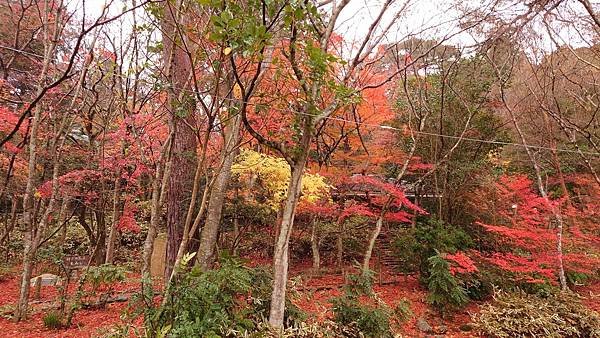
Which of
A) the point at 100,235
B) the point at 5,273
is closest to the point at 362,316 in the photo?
the point at 100,235

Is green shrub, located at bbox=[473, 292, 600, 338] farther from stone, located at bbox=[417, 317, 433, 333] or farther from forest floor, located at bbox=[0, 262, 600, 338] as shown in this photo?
stone, located at bbox=[417, 317, 433, 333]

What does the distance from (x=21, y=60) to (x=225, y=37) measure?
11.9m

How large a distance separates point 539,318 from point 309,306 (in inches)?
166

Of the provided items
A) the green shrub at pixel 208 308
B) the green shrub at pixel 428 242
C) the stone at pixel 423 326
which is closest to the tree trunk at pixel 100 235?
the green shrub at pixel 208 308

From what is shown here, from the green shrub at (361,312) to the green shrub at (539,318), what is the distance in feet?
10.2


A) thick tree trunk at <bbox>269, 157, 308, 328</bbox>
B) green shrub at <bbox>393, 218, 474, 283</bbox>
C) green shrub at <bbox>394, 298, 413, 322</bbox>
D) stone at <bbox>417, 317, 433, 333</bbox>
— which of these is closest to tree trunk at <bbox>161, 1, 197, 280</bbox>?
thick tree trunk at <bbox>269, 157, 308, 328</bbox>

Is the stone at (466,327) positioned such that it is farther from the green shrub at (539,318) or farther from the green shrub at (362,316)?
the green shrub at (362,316)

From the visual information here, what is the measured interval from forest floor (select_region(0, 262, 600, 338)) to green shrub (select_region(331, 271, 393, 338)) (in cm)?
30

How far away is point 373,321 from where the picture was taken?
4.57 metres

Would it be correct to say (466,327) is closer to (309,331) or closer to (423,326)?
(423,326)

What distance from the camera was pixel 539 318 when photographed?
639 centimetres

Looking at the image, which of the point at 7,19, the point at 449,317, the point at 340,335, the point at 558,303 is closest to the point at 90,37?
the point at 7,19

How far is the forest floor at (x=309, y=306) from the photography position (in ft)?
17.5

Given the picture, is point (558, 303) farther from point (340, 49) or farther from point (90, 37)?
point (90, 37)
